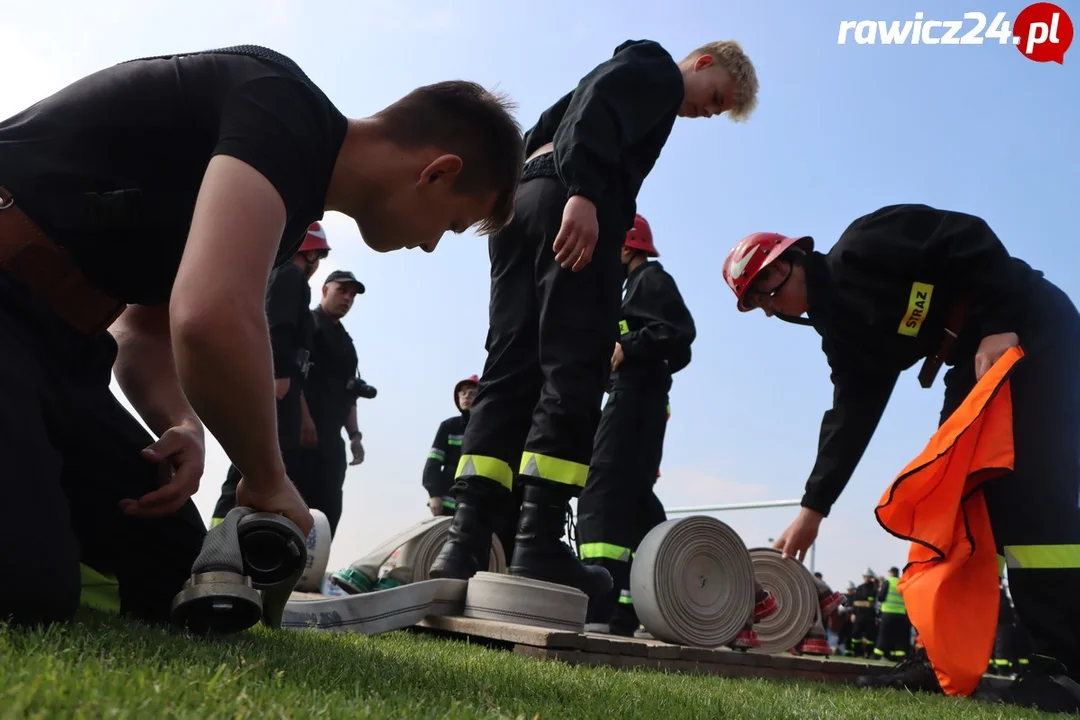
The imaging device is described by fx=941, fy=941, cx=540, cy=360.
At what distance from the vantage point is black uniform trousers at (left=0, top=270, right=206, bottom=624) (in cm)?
166

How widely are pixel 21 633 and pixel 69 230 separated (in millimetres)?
815

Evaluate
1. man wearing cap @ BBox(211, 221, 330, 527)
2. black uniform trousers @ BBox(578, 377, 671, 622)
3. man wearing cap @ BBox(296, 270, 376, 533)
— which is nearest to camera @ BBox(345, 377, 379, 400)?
man wearing cap @ BBox(296, 270, 376, 533)

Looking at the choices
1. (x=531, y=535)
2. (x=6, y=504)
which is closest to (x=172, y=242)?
(x=6, y=504)

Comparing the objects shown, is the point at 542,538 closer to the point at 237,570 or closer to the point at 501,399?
the point at 501,399

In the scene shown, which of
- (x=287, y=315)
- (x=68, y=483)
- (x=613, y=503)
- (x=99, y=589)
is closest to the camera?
(x=68, y=483)

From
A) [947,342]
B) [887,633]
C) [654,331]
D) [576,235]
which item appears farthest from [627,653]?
[887,633]

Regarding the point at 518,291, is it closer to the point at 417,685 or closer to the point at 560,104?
the point at 560,104

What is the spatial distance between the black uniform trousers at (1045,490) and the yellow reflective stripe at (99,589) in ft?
9.35

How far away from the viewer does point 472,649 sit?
9.49 feet

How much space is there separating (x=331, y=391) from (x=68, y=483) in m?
5.30

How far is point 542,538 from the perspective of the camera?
131 inches

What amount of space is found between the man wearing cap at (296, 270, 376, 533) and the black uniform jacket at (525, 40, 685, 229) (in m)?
3.79

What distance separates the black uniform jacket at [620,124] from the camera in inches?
135

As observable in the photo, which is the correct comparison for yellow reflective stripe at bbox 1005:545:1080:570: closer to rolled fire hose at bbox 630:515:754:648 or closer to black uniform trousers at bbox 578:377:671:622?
rolled fire hose at bbox 630:515:754:648
